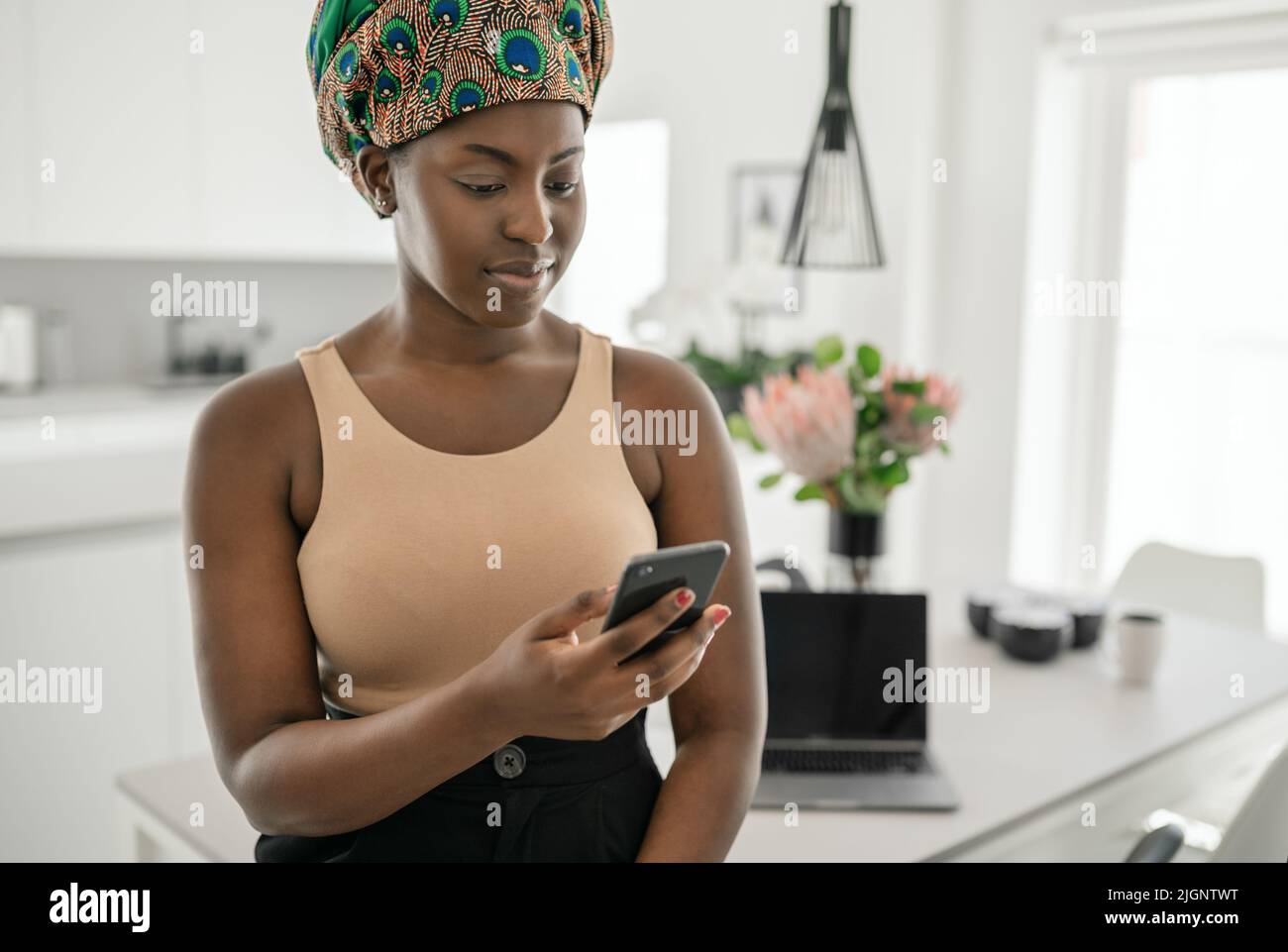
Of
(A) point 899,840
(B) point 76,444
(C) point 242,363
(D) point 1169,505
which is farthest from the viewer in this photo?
(C) point 242,363

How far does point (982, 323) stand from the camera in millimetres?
3316

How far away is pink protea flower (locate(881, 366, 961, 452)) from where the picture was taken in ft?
5.52

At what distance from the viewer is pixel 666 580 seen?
75 cm

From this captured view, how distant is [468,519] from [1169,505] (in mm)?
2776

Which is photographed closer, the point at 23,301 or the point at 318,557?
the point at 318,557

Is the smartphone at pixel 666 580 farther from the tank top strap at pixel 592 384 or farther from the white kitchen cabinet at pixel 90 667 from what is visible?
the white kitchen cabinet at pixel 90 667

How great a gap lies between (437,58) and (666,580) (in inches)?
15.8

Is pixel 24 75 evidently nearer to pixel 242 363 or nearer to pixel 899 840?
pixel 242 363

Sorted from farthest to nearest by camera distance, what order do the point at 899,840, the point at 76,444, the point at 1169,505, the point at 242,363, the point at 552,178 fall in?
the point at 242,363 < the point at 1169,505 < the point at 76,444 < the point at 899,840 < the point at 552,178

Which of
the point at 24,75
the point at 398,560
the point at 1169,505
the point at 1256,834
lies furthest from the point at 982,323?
the point at 398,560

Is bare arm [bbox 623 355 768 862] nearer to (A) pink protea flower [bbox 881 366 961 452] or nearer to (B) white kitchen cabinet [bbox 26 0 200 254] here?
(A) pink protea flower [bbox 881 366 961 452]

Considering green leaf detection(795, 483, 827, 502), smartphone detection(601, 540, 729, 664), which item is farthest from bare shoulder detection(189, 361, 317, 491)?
green leaf detection(795, 483, 827, 502)

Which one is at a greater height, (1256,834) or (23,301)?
(23,301)
